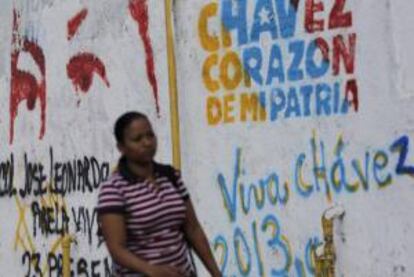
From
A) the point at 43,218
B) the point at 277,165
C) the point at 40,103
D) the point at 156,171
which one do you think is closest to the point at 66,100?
the point at 40,103

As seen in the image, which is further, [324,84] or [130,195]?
[324,84]

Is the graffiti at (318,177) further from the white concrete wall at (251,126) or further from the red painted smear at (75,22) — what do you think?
the red painted smear at (75,22)

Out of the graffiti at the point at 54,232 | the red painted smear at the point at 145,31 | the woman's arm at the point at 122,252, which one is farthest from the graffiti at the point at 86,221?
the woman's arm at the point at 122,252

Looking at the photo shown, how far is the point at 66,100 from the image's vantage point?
9773mm

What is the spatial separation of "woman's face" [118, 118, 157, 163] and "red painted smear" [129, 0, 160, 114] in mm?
3211

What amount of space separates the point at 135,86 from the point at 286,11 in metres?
1.59

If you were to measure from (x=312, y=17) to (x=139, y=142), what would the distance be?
8.56 feet

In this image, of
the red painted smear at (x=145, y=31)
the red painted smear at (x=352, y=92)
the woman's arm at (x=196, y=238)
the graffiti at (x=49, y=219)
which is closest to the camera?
the woman's arm at (x=196, y=238)

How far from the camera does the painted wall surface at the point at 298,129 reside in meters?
7.46

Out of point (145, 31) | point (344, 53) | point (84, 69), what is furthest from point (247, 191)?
point (84, 69)

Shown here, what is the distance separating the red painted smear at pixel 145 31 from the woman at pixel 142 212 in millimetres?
3210

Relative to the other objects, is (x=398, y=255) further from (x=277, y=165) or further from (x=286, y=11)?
(x=286, y=11)

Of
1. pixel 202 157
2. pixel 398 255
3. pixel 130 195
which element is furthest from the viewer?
pixel 202 157

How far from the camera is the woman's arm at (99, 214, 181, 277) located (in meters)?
5.51
